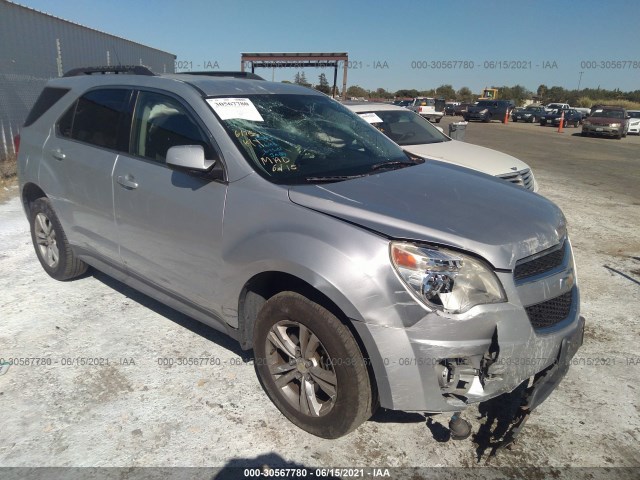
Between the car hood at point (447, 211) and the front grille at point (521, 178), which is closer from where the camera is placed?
the car hood at point (447, 211)

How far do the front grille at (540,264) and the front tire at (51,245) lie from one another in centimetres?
362

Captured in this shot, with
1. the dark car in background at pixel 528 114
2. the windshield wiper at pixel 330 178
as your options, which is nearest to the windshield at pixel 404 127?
the windshield wiper at pixel 330 178

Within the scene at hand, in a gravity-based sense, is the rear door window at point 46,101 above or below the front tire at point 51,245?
above

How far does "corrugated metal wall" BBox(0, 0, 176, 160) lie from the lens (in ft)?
31.8

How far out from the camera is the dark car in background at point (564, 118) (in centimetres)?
3469

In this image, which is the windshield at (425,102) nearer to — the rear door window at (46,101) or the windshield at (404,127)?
the windshield at (404,127)

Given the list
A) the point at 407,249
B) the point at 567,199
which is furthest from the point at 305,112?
the point at 567,199

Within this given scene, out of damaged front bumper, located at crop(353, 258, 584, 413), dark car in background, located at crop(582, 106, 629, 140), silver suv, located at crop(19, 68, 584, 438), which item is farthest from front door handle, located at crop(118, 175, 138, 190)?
dark car in background, located at crop(582, 106, 629, 140)

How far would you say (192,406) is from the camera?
290 centimetres

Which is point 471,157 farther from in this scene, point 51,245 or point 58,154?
point 51,245

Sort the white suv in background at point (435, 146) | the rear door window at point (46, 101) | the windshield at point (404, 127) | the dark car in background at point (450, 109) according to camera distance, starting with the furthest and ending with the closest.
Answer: the dark car in background at point (450, 109), the windshield at point (404, 127), the white suv in background at point (435, 146), the rear door window at point (46, 101)

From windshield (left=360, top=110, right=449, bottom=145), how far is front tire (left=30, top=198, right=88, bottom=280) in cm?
437

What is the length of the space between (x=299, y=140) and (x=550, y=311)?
5.81 feet

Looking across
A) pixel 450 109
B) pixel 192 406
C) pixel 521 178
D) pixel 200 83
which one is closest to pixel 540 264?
pixel 192 406
